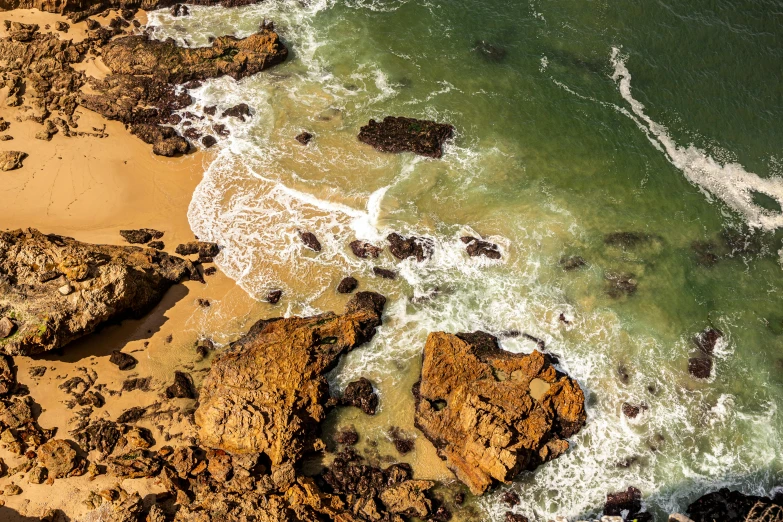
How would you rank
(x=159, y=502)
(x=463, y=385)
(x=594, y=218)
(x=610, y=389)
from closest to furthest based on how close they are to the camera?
(x=159, y=502), (x=463, y=385), (x=610, y=389), (x=594, y=218)

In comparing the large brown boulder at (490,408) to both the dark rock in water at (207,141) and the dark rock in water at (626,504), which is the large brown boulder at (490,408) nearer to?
the dark rock in water at (626,504)

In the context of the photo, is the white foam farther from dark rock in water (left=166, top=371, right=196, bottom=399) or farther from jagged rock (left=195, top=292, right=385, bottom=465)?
dark rock in water (left=166, top=371, right=196, bottom=399)

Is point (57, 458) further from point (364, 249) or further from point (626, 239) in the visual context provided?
point (626, 239)

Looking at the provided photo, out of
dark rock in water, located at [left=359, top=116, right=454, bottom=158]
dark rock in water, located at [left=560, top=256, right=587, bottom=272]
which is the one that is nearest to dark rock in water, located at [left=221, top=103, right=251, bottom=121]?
dark rock in water, located at [left=359, top=116, right=454, bottom=158]

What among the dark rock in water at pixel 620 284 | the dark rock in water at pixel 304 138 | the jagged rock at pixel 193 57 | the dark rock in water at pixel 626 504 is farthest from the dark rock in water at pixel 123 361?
the dark rock in water at pixel 620 284

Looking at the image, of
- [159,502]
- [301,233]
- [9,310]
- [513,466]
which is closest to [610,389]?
[513,466]

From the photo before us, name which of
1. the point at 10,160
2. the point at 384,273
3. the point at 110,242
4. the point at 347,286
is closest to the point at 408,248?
the point at 384,273

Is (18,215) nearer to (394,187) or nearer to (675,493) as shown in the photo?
(394,187)

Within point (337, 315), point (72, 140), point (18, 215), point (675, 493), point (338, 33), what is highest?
point (338, 33)
